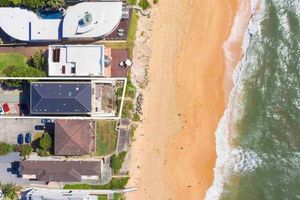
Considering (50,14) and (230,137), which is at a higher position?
(50,14)

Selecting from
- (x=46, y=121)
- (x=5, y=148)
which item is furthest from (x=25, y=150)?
(x=46, y=121)

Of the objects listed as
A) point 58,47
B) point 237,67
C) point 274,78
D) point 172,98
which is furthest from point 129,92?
point 274,78

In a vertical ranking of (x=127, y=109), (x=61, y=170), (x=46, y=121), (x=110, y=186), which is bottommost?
(x=110, y=186)

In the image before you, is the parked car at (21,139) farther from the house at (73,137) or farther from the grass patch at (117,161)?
the grass patch at (117,161)

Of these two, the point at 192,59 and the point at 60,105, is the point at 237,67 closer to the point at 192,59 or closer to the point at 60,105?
the point at 192,59

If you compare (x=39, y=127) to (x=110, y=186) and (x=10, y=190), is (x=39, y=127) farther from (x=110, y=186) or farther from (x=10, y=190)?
(x=110, y=186)

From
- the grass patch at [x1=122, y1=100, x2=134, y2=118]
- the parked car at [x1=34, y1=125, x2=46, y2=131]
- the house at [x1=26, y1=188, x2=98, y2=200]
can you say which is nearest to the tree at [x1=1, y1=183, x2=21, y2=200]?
the house at [x1=26, y1=188, x2=98, y2=200]

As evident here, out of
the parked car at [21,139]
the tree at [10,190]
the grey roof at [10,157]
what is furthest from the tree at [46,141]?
the tree at [10,190]
